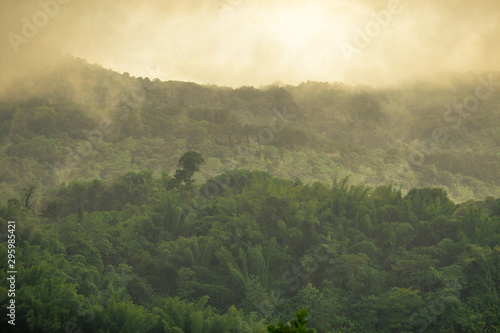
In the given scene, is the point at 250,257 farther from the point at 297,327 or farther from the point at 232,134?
the point at 232,134

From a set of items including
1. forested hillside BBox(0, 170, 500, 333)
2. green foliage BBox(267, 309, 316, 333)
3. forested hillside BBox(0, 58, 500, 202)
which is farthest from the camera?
forested hillside BBox(0, 58, 500, 202)

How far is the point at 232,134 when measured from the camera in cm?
9138

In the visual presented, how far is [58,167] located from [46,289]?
196 ft

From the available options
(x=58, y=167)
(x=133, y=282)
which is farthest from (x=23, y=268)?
(x=58, y=167)

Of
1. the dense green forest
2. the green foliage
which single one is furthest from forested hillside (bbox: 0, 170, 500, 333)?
the green foliage

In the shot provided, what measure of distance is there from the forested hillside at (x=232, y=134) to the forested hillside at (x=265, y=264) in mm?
33501

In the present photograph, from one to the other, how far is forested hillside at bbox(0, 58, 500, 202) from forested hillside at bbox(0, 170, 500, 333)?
33.5 meters

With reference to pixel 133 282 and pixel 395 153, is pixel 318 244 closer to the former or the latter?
pixel 133 282

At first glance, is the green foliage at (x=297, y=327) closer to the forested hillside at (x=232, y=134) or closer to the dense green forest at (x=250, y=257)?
the dense green forest at (x=250, y=257)

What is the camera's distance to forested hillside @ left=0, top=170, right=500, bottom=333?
846 inches

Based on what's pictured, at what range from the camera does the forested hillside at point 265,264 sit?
21.5 m

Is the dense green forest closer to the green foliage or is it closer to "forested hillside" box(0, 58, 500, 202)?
the green foliage

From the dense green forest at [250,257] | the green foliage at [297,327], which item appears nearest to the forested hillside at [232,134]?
the dense green forest at [250,257]

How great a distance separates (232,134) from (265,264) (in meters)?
64.4
